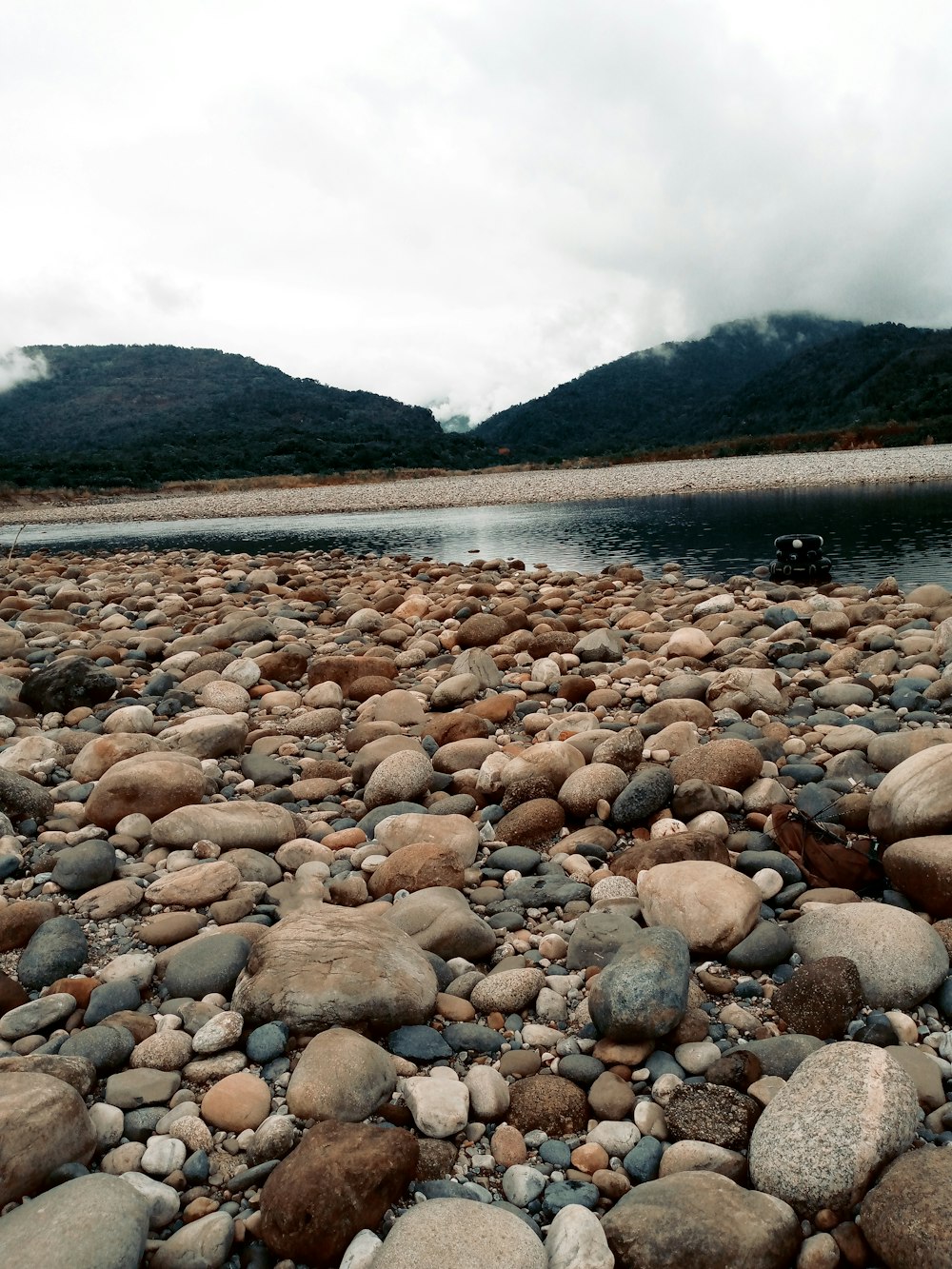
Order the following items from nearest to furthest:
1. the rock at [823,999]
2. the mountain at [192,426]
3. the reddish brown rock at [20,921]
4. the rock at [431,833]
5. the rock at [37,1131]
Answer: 1. the rock at [37,1131]
2. the rock at [823,999]
3. the reddish brown rock at [20,921]
4. the rock at [431,833]
5. the mountain at [192,426]

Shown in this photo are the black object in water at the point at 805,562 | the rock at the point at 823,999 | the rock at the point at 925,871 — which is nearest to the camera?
the rock at the point at 823,999

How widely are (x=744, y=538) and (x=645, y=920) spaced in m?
18.3

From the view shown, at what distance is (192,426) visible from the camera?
122 m

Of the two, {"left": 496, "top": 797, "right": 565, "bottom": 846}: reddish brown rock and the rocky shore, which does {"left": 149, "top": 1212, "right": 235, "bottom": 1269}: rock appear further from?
{"left": 496, "top": 797, "right": 565, "bottom": 846}: reddish brown rock

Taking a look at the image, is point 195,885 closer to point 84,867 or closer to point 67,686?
point 84,867

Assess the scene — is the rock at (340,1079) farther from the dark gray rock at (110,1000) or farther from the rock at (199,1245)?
the dark gray rock at (110,1000)

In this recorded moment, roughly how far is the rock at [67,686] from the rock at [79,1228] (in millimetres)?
5976

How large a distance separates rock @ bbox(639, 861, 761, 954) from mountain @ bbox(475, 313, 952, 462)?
7371 centimetres

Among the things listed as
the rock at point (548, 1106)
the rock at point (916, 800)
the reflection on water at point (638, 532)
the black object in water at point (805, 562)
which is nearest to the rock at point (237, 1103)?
the rock at point (548, 1106)

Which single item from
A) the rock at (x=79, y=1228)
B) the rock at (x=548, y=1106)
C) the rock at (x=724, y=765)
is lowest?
the rock at (x=548, y=1106)

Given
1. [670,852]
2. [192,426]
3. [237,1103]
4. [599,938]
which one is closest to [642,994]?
[599,938]

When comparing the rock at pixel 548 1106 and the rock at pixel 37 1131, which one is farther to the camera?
the rock at pixel 548 1106

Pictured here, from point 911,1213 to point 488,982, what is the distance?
5.28ft

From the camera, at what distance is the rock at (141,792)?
15.9ft
